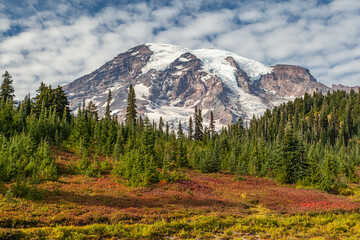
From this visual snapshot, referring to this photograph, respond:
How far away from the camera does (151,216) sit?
15.2 m

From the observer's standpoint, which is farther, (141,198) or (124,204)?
(141,198)

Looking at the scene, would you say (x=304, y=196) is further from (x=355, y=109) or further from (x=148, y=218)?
(x=355, y=109)

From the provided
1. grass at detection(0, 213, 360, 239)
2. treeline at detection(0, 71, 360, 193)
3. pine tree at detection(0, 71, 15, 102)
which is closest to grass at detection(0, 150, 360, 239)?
grass at detection(0, 213, 360, 239)

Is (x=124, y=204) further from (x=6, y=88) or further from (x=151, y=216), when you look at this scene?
(x=6, y=88)

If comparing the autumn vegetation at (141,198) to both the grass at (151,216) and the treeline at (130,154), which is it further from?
the treeline at (130,154)

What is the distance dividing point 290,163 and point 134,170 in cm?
2396

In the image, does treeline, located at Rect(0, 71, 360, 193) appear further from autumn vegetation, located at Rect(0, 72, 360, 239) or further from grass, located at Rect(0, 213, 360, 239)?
grass, located at Rect(0, 213, 360, 239)

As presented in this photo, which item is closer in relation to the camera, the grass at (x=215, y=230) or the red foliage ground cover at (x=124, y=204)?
the grass at (x=215, y=230)

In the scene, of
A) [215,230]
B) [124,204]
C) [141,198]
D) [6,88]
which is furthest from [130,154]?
[6,88]

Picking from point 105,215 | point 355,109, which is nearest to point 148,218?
point 105,215

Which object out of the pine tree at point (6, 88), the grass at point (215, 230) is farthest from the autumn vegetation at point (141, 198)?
the pine tree at point (6, 88)

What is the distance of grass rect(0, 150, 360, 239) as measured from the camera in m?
11.9

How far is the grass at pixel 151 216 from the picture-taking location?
11875 mm

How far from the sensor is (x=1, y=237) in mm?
9711
